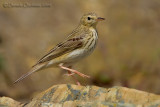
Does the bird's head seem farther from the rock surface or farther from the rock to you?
the rock

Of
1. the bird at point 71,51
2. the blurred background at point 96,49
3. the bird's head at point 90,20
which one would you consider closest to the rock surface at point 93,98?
the bird at point 71,51

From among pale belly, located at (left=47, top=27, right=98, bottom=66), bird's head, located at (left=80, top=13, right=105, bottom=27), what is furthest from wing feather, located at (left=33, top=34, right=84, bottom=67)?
bird's head, located at (left=80, top=13, right=105, bottom=27)

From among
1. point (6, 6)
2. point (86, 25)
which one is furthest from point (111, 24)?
point (86, 25)

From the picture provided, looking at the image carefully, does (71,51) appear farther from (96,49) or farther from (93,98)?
(96,49)

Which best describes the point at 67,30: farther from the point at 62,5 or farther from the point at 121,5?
the point at 121,5

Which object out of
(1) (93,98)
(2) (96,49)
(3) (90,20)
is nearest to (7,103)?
(1) (93,98)
